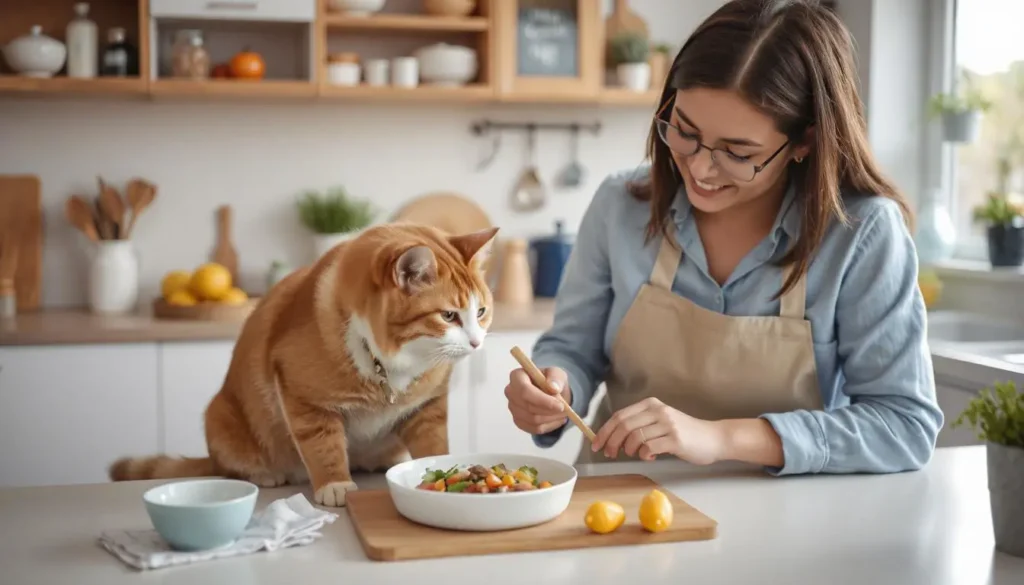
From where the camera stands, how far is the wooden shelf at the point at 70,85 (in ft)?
10.3

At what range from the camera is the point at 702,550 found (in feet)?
4.00

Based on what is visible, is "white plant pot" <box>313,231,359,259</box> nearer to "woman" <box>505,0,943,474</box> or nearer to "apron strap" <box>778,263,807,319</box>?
"woman" <box>505,0,943,474</box>

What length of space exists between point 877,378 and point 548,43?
2132 millimetres

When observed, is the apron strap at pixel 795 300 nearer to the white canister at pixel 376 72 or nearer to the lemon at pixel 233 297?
the lemon at pixel 233 297

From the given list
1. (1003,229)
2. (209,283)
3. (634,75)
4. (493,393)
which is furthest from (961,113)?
(209,283)

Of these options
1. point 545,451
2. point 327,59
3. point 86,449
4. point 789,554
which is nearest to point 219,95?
point 327,59

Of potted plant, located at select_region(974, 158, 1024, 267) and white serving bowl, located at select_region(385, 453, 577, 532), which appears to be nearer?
white serving bowl, located at select_region(385, 453, 577, 532)

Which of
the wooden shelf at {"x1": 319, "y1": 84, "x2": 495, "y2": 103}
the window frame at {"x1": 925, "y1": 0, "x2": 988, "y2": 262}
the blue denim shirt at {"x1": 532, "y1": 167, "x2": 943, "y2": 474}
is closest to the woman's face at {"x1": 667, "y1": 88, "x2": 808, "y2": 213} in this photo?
the blue denim shirt at {"x1": 532, "y1": 167, "x2": 943, "y2": 474}

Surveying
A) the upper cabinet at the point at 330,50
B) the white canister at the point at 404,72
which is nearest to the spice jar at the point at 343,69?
the upper cabinet at the point at 330,50

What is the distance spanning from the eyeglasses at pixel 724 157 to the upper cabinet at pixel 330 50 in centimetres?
186

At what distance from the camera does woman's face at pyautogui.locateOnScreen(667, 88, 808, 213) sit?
158 cm

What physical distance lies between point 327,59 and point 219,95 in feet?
1.16

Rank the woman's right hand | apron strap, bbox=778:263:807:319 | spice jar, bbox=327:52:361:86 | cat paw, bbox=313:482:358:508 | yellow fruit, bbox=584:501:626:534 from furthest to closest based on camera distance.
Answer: spice jar, bbox=327:52:361:86, apron strap, bbox=778:263:807:319, the woman's right hand, cat paw, bbox=313:482:358:508, yellow fruit, bbox=584:501:626:534

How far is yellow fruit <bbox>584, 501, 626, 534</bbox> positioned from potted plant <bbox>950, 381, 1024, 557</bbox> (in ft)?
1.27
